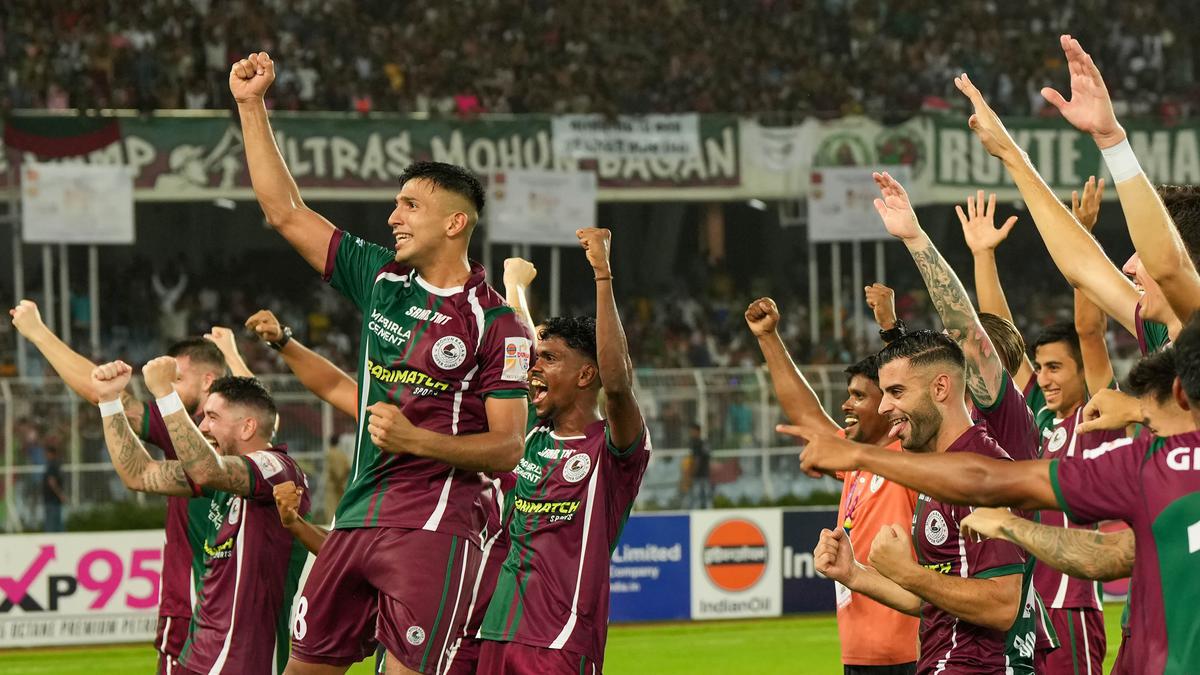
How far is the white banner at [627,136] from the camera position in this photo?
24.4m

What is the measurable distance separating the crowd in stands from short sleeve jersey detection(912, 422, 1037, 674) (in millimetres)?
20468

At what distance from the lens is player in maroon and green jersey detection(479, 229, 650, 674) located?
619 cm

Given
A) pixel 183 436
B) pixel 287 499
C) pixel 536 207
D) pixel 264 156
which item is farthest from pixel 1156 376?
pixel 536 207

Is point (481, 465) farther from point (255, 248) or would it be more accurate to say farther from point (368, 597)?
point (255, 248)

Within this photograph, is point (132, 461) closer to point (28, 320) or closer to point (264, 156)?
point (28, 320)

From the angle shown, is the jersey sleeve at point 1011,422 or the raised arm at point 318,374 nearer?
the jersey sleeve at point 1011,422

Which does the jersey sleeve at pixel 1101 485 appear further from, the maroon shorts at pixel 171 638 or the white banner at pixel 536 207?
the white banner at pixel 536 207

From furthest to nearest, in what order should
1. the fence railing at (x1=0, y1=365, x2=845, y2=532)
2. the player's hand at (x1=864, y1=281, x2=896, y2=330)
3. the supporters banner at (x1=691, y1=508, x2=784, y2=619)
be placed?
the fence railing at (x1=0, y1=365, x2=845, y2=532)
the supporters banner at (x1=691, y1=508, x2=784, y2=619)
the player's hand at (x1=864, y1=281, x2=896, y2=330)

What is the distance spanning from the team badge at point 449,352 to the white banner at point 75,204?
17.8 meters

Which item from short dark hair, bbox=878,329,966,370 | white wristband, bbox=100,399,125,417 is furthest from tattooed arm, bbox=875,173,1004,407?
white wristband, bbox=100,399,125,417

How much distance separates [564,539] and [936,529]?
1612 mm

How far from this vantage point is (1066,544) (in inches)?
159

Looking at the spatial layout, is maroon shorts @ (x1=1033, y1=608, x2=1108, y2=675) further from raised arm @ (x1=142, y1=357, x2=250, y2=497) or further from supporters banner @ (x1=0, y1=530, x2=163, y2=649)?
supporters banner @ (x1=0, y1=530, x2=163, y2=649)

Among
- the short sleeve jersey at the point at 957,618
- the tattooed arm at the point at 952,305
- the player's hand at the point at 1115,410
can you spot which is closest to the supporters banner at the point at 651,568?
the tattooed arm at the point at 952,305
